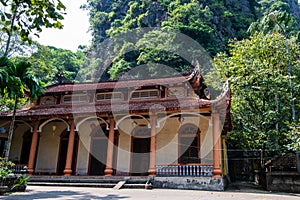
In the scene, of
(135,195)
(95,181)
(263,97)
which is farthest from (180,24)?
(135,195)

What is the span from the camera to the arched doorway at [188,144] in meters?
12.9

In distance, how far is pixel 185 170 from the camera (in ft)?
36.2

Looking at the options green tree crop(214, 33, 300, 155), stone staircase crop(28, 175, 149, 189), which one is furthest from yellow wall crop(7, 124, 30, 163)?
green tree crop(214, 33, 300, 155)

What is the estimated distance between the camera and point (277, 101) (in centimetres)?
1530

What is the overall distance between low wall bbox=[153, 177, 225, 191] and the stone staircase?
0.64 metres

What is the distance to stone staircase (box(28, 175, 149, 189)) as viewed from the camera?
1094 centimetres

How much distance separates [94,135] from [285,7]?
46.4m

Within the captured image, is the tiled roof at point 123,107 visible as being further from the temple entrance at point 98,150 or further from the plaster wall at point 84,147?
the temple entrance at point 98,150

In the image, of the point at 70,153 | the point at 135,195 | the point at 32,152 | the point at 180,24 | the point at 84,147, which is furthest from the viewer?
the point at 180,24

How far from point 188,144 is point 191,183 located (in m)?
2.70

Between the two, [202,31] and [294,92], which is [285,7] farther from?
[294,92]

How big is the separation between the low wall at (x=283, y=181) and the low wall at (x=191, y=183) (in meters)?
2.24

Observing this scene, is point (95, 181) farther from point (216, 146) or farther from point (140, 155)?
point (216, 146)

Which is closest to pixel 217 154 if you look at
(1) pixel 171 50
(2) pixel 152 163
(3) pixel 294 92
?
(2) pixel 152 163
